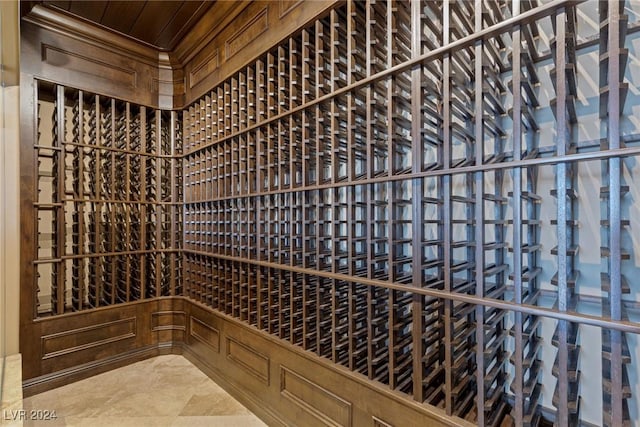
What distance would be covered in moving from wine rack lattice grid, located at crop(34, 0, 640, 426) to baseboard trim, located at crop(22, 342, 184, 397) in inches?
19.0

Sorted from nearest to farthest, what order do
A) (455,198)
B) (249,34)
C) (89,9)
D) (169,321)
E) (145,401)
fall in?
(455,198), (249,34), (145,401), (89,9), (169,321)

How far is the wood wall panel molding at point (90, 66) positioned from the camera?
95.9 inches

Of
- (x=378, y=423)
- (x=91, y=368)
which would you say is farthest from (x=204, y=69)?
(x=378, y=423)

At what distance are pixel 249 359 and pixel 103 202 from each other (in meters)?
1.73

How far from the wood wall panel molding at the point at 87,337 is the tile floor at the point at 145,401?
0.82ft

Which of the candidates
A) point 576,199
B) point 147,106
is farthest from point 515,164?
point 147,106

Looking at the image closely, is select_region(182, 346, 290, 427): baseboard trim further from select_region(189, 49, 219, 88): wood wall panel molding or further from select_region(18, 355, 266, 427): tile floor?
select_region(189, 49, 219, 88): wood wall panel molding

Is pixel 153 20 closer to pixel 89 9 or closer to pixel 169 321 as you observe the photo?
pixel 89 9

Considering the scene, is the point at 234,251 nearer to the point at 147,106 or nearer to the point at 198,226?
the point at 198,226

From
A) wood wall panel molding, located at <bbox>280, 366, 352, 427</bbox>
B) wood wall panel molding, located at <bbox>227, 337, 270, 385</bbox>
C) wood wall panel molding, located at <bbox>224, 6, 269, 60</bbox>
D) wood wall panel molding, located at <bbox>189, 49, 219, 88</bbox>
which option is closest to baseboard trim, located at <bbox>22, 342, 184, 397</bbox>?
wood wall panel molding, located at <bbox>227, 337, 270, 385</bbox>

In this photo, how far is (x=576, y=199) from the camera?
1232 millimetres

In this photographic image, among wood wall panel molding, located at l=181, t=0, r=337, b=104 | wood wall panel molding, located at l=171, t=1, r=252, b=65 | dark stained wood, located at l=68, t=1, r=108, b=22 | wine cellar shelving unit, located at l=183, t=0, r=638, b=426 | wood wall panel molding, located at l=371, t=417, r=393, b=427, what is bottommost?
wood wall panel molding, located at l=371, t=417, r=393, b=427

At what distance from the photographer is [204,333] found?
264 centimetres

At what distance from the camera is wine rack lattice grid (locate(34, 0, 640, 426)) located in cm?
99
